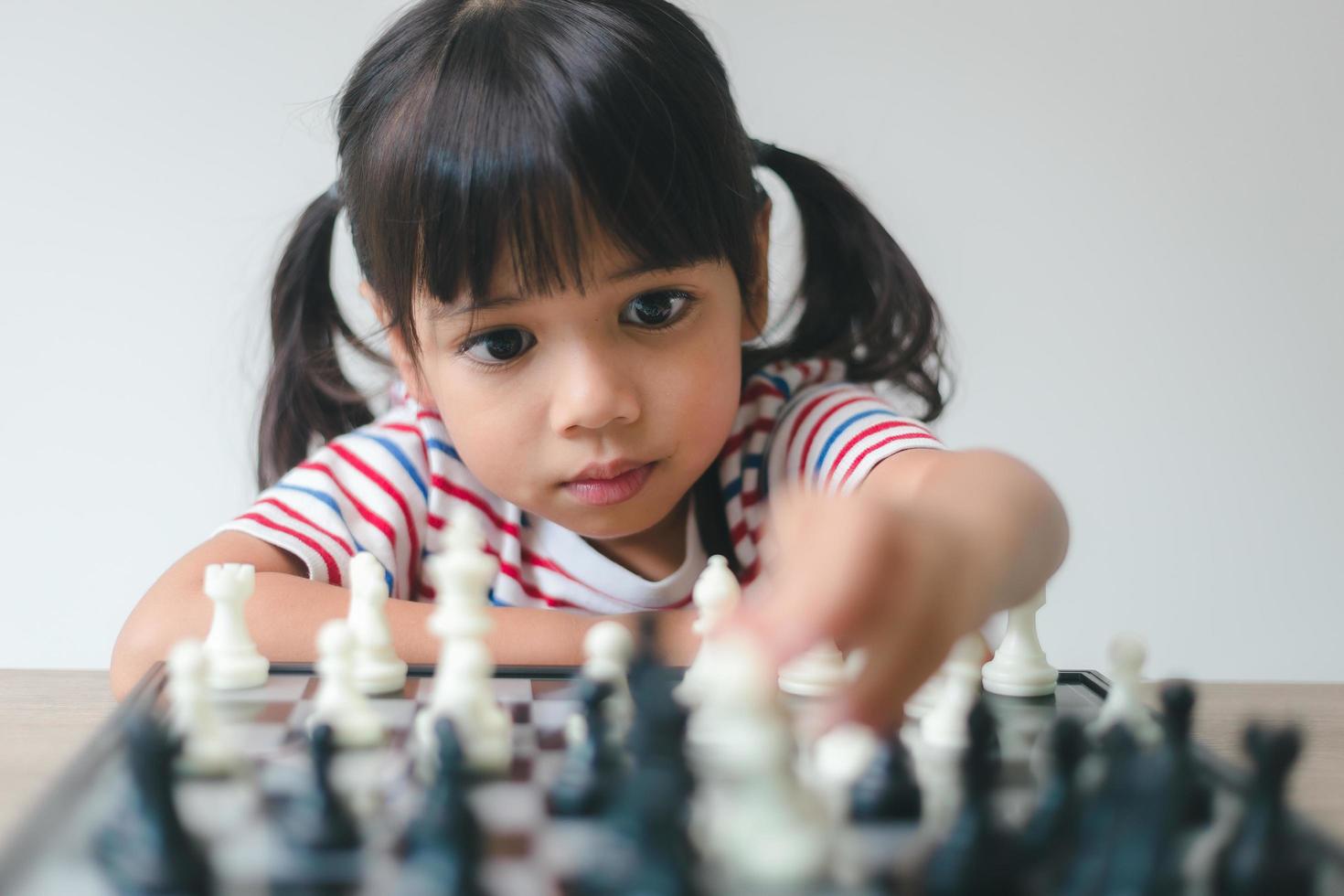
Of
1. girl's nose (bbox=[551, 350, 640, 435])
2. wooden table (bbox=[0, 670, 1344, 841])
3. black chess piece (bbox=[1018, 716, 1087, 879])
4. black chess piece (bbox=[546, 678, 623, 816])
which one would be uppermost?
girl's nose (bbox=[551, 350, 640, 435])

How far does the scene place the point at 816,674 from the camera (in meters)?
0.93

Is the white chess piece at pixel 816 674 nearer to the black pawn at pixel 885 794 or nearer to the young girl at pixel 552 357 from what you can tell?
the young girl at pixel 552 357

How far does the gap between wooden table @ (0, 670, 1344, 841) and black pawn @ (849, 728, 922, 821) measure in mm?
241

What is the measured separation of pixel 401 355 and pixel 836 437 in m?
0.43

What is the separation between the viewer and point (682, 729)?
60cm

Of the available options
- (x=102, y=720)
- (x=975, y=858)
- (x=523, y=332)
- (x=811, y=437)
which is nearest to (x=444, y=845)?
(x=975, y=858)

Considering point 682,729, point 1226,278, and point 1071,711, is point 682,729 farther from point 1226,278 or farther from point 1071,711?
point 1226,278

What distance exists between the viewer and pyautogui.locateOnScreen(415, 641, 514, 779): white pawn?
720mm

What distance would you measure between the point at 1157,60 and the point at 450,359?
1.81m

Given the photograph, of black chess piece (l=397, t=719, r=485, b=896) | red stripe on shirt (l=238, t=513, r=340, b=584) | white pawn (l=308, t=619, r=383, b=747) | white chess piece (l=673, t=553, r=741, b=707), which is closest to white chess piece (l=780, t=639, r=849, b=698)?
white chess piece (l=673, t=553, r=741, b=707)

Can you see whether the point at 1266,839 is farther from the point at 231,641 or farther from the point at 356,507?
the point at 356,507

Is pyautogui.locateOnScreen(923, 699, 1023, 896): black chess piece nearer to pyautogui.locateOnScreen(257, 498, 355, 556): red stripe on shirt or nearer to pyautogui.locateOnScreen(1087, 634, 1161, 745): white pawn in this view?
pyautogui.locateOnScreen(1087, 634, 1161, 745): white pawn

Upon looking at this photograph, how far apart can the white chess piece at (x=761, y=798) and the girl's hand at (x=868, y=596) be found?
0.02 m

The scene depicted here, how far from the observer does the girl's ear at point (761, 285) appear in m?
1.33
